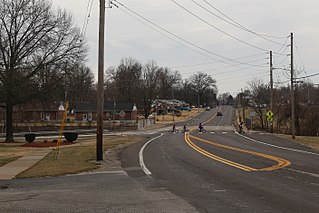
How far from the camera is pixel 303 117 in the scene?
5712 cm

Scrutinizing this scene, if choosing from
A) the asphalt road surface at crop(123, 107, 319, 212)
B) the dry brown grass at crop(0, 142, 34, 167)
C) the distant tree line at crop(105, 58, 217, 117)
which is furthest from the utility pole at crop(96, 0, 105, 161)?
the distant tree line at crop(105, 58, 217, 117)

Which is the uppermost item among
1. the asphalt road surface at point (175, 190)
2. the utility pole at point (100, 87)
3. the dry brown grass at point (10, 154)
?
the utility pole at point (100, 87)

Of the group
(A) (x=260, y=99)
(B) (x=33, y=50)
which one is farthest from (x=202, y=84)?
(B) (x=33, y=50)

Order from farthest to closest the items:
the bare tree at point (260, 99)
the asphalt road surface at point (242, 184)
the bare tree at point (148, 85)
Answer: the bare tree at point (148, 85) < the bare tree at point (260, 99) < the asphalt road surface at point (242, 184)

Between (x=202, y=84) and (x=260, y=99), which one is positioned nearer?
(x=260, y=99)

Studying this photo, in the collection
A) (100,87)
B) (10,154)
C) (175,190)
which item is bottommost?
(10,154)

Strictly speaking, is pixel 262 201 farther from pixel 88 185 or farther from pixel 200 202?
pixel 88 185

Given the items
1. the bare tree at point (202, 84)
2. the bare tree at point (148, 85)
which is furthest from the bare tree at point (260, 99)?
the bare tree at point (202, 84)

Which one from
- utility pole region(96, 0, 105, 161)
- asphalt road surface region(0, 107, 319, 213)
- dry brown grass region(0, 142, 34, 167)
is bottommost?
dry brown grass region(0, 142, 34, 167)

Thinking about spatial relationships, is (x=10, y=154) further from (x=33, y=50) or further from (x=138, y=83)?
(x=138, y=83)

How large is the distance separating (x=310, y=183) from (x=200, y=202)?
3.88 m

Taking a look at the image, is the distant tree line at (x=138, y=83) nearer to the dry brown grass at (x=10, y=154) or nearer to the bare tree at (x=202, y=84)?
the bare tree at (x=202, y=84)

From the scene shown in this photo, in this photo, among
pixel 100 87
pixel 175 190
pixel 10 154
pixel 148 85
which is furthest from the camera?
pixel 148 85

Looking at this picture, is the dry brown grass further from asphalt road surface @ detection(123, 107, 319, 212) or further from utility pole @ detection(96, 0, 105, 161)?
asphalt road surface @ detection(123, 107, 319, 212)
